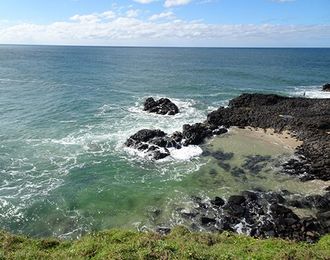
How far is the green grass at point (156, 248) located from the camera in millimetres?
19453

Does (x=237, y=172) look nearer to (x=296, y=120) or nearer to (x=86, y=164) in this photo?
(x=86, y=164)

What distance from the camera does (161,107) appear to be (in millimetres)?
66750

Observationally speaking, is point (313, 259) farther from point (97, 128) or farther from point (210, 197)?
point (97, 128)

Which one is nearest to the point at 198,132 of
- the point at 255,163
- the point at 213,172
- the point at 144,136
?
the point at 144,136

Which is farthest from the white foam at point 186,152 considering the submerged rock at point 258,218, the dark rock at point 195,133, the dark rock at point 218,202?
the dark rock at point 218,202

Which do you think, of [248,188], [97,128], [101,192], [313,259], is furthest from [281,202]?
[97,128]

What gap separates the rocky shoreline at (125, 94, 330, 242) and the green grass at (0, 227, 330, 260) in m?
5.35

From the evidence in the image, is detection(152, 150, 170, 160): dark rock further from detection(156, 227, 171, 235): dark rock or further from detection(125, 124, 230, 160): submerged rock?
detection(156, 227, 171, 235): dark rock

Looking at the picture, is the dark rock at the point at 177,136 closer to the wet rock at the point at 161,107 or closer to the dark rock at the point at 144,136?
the dark rock at the point at 144,136

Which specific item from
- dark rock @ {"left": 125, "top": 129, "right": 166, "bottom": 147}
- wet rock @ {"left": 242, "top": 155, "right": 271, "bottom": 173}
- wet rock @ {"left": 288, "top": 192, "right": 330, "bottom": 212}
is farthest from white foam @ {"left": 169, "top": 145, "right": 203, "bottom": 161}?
wet rock @ {"left": 288, "top": 192, "right": 330, "bottom": 212}

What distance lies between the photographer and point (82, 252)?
20516mm

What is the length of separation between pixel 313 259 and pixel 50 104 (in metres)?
60.7

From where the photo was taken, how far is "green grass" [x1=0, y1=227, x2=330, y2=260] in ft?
63.8

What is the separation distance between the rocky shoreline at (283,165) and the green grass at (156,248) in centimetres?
535
